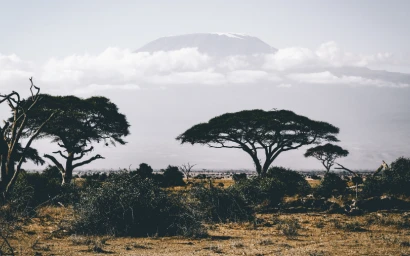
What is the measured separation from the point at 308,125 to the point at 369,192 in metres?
14.7

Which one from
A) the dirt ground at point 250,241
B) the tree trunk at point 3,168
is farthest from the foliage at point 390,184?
the tree trunk at point 3,168

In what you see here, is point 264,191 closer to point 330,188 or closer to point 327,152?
point 330,188

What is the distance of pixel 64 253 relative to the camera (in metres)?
10.4

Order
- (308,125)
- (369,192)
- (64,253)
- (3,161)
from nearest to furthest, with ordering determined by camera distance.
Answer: (64,253) → (3,161) → (369,192) → (308,125)

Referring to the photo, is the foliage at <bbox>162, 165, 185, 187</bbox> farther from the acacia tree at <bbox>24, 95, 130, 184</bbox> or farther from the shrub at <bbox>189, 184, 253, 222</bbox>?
the shrub at <bbox>189, 184, 253, 222</bbox>

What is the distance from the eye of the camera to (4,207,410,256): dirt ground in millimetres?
10578

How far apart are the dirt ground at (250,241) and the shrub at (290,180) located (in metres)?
8.40

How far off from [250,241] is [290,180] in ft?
50.6

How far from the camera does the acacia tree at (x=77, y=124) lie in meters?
31.8

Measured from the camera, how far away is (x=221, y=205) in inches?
709

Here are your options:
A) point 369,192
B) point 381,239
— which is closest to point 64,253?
point 381,239

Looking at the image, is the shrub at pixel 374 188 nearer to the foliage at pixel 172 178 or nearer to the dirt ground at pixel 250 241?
the dirt ground at pixel 250 241

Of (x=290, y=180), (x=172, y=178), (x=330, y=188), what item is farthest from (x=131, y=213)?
(x=172, y=178)

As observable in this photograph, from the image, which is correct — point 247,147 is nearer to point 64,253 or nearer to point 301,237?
point 301,237
